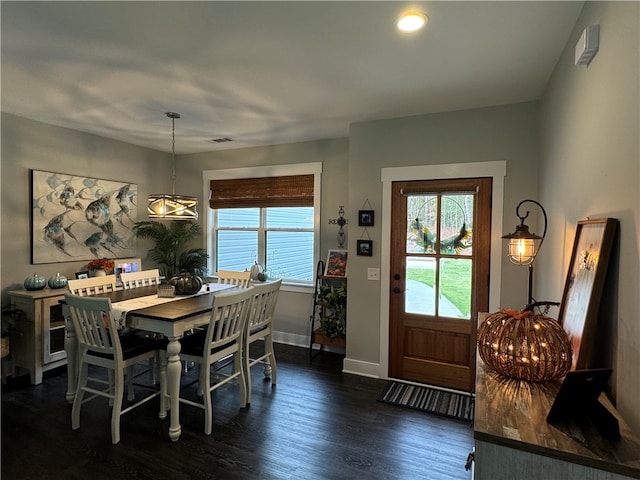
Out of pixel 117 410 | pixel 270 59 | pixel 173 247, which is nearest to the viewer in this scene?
pixel 270 59

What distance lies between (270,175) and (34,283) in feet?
9.04

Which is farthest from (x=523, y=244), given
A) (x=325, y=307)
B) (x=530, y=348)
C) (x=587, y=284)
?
(x=325, y=307)

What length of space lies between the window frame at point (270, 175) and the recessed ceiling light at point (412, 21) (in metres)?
2.48

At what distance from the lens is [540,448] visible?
94cm

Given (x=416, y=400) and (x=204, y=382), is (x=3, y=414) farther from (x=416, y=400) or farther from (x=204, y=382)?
(x=416, y=400)

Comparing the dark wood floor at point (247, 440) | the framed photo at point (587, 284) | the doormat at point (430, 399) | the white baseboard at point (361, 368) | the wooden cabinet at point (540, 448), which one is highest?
the framed photo at point (587, 284)

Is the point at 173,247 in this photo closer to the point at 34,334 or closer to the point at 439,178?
the point at 34,334

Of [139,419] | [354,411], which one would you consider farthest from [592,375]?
[139,419]

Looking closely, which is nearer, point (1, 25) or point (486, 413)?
point (486, 413)

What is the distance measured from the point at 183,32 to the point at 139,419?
8.98 feet

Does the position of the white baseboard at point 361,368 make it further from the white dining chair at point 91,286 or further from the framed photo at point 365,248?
the white dining chair at point 91,286

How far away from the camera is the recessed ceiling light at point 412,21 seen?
177cm

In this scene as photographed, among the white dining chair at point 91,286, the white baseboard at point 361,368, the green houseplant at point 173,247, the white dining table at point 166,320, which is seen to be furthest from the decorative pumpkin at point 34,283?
the white baseboard at point 361,368

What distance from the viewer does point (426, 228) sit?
A: 332cm
